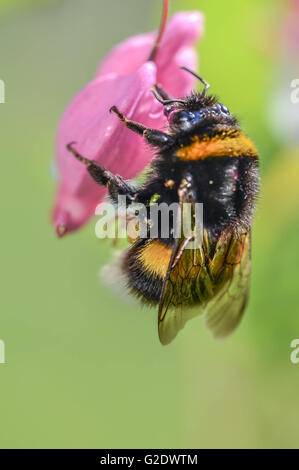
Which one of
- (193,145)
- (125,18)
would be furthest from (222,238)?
(125,18)

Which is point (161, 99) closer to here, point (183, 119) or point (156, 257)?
point (183, 119)

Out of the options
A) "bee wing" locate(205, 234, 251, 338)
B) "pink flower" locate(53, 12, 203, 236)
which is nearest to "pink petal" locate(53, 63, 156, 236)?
"pink flower" locate(53, 12, 203, 236)

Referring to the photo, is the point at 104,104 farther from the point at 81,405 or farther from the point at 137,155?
the point at 81,405

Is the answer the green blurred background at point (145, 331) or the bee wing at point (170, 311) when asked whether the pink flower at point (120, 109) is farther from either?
the green blurred background at point (145, 331)

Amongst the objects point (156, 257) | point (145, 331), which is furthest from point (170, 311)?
point (145, 331)

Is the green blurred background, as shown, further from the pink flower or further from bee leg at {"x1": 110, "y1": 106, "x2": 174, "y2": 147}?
bee leg at {"x1": 110, "y1": 106, "x2": 174, "y2": 147}

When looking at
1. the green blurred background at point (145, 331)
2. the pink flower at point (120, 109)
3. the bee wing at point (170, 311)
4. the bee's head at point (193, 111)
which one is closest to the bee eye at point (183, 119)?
the bee's head at point (193, 111)
